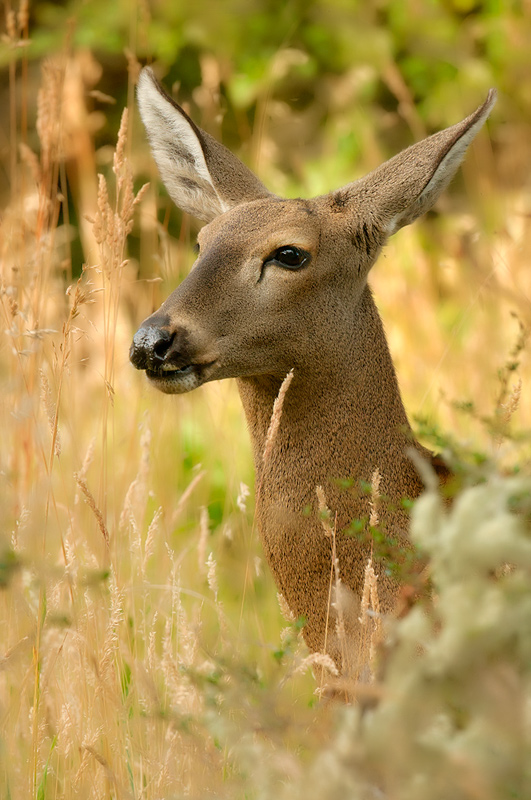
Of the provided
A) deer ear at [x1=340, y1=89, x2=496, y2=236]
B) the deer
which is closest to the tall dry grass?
the deer

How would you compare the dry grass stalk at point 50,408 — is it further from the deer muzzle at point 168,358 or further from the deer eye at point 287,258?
the deer eye at point 287,258

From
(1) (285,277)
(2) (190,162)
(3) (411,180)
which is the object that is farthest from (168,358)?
(2) (190,162)

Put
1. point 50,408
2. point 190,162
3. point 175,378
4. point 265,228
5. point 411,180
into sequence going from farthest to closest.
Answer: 1. point 190,162
2. point 411,180
3. point 265,228
4. point 175,378
5. point 50,408

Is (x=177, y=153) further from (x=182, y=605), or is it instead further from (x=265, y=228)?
(x=182, y=605)

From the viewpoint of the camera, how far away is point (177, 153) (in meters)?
3.79

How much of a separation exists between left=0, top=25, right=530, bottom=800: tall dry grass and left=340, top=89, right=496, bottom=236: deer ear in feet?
1.98

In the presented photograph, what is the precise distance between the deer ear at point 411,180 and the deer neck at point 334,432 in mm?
399

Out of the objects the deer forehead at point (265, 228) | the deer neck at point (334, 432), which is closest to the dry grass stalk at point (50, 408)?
the deer neck at point (334, 432)

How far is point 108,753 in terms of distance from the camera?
2.48 meters

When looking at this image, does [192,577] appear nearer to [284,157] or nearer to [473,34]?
[473,34]

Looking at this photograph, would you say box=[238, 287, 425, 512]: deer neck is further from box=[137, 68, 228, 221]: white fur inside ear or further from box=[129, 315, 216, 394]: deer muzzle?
box=[137, 68, 228, 221]: white fur inside ear

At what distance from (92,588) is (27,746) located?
436 millimetres

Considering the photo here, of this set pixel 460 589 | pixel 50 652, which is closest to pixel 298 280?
pixel 50 652

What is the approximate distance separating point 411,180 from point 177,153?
3.43ft
